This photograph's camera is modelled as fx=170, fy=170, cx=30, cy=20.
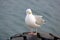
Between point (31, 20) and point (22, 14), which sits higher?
point (22, 14)

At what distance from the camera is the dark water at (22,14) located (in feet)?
7.84

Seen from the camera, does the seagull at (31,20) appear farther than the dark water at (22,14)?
No

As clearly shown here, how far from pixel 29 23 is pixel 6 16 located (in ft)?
4.27

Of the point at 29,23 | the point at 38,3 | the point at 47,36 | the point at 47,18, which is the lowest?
the point at 47,36

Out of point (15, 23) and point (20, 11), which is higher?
point (20, 11)

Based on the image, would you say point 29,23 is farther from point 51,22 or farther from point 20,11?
point 20,11

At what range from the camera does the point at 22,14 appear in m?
2.73

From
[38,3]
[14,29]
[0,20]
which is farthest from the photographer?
[38,3]

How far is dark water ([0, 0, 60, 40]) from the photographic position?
2391 millimetres

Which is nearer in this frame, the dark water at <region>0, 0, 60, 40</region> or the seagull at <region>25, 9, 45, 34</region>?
the seagull at <region>25, 9, 45, 34</region>

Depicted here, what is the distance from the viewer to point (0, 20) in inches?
101

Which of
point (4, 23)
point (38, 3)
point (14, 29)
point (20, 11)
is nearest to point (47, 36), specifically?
point (14, 29)

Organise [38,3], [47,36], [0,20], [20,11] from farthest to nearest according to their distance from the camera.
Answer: [38,3] < [20,11] < [0,20] < [47,36]

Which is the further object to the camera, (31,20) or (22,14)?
(22,14)
